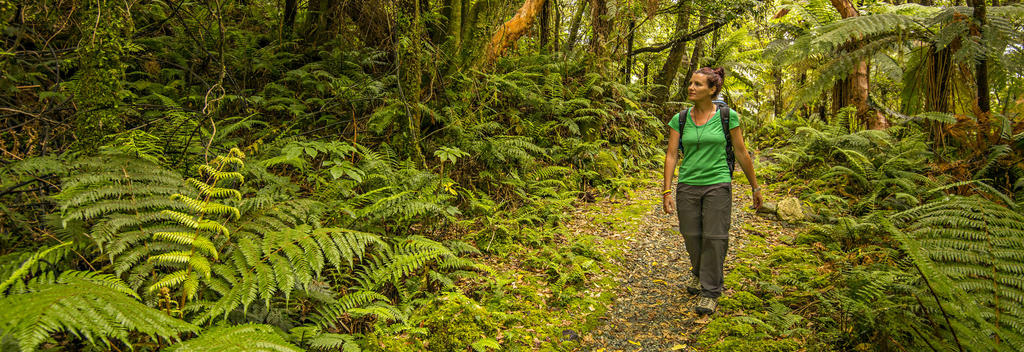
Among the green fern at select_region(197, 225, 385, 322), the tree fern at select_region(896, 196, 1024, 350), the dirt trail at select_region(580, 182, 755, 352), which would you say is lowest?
the dirt trail at select_region(580, 182, 755, 352)

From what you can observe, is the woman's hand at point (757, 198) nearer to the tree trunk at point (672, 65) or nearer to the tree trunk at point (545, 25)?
the tree trunk at point (545, 25)

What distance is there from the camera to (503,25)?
25.0 ft

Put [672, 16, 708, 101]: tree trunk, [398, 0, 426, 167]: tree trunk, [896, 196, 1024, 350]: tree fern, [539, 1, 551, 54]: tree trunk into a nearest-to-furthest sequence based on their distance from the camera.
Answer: [896, 196, 1024, 350]: tree fern, [398, 0, 426, 167]: tree trunk, [539, 1, 551, 54]: tree trunk, [672, 16, 708, 101]: tree trunk

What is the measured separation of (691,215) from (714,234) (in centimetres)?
25

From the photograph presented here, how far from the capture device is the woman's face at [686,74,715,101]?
3.52 metres

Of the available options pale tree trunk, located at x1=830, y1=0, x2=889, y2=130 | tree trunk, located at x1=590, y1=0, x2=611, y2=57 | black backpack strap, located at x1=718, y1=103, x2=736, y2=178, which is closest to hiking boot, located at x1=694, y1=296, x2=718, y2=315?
black backpack strap, located at x1=718, y1=103, x2=736, y2=178

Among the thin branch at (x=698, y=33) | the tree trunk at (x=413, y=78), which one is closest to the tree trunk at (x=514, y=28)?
the tree trunk at (x=413, y=78)

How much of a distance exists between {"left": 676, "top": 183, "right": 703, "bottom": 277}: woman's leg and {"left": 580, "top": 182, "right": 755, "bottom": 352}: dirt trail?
0.49m

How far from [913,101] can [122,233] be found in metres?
8.72

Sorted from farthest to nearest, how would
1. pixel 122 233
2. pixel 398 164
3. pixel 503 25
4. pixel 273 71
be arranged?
1. pixel 503 25
2. pixel 273 71
3. pixel 398 164
4. pixel 122 233

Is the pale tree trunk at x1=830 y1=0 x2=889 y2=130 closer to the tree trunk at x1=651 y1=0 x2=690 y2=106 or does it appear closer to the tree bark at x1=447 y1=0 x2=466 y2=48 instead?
the tree trunk at x1=651 y1=0 x2=690 y2=106

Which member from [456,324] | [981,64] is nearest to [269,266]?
[456,324]

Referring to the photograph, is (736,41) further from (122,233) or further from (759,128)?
(122,233)

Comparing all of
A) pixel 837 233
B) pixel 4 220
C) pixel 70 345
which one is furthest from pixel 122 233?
pixel 837 233
